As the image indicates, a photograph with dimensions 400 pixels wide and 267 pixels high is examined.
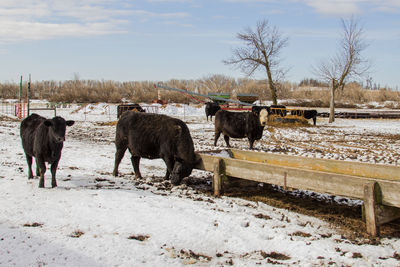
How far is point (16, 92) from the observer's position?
205ft

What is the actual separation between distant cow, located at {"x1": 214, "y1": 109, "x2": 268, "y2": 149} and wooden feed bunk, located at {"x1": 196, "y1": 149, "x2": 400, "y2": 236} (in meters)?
4.48

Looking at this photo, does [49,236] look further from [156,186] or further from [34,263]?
[156,186]

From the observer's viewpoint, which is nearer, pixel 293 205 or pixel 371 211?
pixel 371 211

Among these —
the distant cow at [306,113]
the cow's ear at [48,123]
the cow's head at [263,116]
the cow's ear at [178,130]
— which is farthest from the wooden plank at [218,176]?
the distant cow at [306,113]

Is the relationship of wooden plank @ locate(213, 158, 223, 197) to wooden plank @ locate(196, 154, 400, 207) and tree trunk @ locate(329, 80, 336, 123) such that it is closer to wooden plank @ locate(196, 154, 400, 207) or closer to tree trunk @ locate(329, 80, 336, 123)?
wooden plank @ locate(196, 154, 400, 207)

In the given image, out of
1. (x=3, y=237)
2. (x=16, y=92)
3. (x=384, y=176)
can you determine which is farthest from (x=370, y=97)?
(x=3, y=237)

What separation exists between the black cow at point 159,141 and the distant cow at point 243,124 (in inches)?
215

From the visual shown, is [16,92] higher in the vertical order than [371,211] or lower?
higher

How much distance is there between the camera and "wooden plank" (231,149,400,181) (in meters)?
6.64

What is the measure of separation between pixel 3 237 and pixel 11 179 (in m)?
3.12

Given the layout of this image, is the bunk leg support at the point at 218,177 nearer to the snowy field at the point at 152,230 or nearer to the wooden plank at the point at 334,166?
the snowy field at the point at 152,230

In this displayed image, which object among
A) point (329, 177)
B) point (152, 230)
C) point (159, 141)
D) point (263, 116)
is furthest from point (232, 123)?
point (152, 230)

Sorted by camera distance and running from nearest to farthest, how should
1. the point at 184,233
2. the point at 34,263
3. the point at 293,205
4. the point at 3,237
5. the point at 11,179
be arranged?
the point at 34,263 < the point at 3,237 < the point at 184,233 < the point at 293,205 < the point at 11,179

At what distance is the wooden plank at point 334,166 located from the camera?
262 inches
